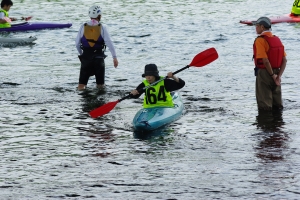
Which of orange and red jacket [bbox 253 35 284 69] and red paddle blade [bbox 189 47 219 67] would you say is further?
red paddle blade [bbox 189 47 219 67]

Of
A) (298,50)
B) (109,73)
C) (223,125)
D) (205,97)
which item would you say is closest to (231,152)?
(223,125)

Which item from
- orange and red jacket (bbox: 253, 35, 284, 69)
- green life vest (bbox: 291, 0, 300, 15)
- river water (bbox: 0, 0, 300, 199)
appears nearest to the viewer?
river water (bbox: 0, 0, 300, 199)

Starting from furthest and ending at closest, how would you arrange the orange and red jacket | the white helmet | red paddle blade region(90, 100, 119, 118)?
the white helmet, red paddle blade region(90, 100, 119, 118), the orange and red jacket

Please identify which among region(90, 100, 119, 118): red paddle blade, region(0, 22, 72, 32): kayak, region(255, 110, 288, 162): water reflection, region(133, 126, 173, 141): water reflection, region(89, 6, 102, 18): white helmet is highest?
region(89, 6, 102, 18): white helmet

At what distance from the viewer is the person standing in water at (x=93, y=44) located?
1262 centimetres

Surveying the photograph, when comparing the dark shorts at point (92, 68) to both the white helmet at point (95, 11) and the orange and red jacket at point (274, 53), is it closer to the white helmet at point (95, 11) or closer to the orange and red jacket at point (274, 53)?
the white helmet at point (95, 11)

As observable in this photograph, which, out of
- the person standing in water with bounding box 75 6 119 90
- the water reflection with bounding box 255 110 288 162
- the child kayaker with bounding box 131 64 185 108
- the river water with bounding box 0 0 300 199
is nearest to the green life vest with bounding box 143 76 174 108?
the child kayaker with bounding box 131 64 185 108

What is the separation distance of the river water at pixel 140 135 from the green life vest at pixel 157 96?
1.23 ft

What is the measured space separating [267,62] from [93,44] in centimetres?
346

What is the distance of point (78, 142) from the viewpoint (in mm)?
9688

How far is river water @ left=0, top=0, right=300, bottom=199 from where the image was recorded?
7.68m

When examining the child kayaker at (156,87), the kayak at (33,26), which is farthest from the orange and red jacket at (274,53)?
the kayak at (33,26)

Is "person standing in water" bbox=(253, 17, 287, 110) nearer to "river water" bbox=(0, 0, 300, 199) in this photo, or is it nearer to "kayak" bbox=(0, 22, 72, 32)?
"river water" bbox=(0, 0, 300, 199)

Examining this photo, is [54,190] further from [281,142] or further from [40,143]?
[281,142]
